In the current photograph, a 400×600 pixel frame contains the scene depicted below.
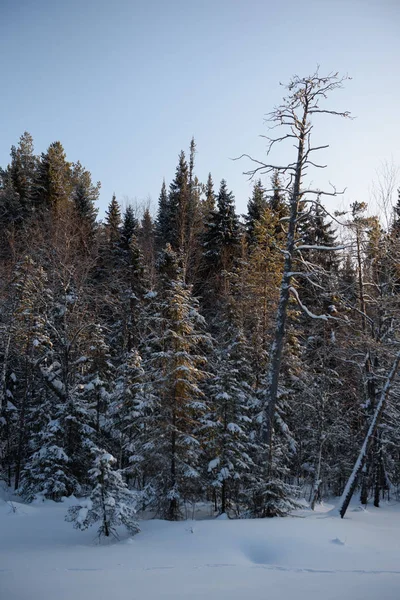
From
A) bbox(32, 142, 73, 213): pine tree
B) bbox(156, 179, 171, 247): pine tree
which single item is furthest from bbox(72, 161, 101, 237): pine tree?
bbox(156, 179, 171, 247): pine tree

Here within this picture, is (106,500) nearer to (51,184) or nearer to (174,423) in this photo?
(174,423)

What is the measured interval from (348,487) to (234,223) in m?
26.5

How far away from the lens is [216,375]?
1566cm

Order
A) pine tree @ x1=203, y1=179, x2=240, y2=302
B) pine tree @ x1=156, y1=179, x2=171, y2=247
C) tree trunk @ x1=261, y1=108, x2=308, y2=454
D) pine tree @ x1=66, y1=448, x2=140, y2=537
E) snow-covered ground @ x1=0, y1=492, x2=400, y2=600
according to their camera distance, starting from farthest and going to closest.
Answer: pine tree @ x1=156, y1=179, x2=171, y2=247 → pine tree @ x1=203, y1=179, x2=240, y2=302 → tree trunk @ x1=261, y1=108, x2=308, y2=454 → pine tree @ x1=66, y1=448, x2=140, y2=537 → snow-covered ground @ x1=0, y1=492, x2=400, y2=600

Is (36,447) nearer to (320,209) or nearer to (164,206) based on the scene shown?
(320,209)

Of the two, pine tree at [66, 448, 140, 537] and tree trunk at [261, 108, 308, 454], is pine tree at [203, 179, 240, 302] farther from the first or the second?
pine tree at [66, 448, 140, 537]

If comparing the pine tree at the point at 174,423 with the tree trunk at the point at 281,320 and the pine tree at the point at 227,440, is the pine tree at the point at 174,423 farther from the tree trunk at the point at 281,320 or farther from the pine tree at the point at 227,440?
the tree trunk at the point at 281,320

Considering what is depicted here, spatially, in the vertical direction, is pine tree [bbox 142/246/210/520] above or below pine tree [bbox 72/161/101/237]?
below

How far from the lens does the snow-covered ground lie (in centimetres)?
513

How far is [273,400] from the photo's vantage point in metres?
10.9

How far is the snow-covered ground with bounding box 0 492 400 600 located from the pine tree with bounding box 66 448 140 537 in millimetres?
477

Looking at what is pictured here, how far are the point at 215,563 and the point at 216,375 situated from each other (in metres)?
9.36

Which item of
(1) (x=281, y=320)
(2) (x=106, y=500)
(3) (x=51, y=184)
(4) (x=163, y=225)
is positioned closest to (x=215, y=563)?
(2) (x=106, y=500)

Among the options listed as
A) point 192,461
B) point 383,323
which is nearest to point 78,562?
point 192,461
